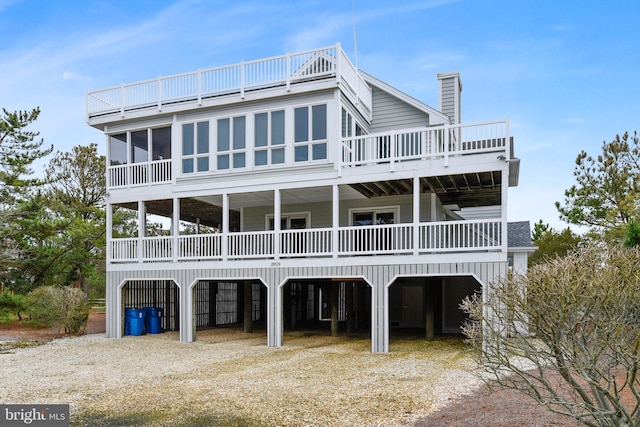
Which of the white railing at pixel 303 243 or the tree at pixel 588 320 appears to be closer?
the tree at pixel 588 320

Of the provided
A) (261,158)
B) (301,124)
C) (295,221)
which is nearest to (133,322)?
(295,221)

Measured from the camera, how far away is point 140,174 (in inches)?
716

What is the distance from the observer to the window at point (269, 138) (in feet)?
53.2

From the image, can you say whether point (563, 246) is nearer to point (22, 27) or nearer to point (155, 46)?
point (155, 46)

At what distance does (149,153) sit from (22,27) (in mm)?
5640

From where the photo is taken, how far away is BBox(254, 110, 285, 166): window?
16219 millimetres

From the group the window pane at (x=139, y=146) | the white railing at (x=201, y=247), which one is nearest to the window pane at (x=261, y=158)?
the white railing at (x=201, y=247)

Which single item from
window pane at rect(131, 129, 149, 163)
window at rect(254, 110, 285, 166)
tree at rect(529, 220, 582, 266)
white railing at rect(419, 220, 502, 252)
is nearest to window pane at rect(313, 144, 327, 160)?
window at rect(254, 110, 285, 166)

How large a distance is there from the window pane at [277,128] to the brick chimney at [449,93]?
705cm

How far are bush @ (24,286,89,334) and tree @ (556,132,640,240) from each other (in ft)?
82.7

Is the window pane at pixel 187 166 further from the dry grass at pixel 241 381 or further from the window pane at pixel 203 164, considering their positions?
the dry grass at pixel 241 381

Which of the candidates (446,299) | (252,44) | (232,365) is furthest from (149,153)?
(446,299)

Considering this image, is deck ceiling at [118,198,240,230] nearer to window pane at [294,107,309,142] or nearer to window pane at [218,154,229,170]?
window pane at [218,154,229,170]

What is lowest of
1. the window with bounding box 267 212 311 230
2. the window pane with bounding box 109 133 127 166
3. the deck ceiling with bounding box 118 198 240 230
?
the window with bounding box 267 212 311 230
